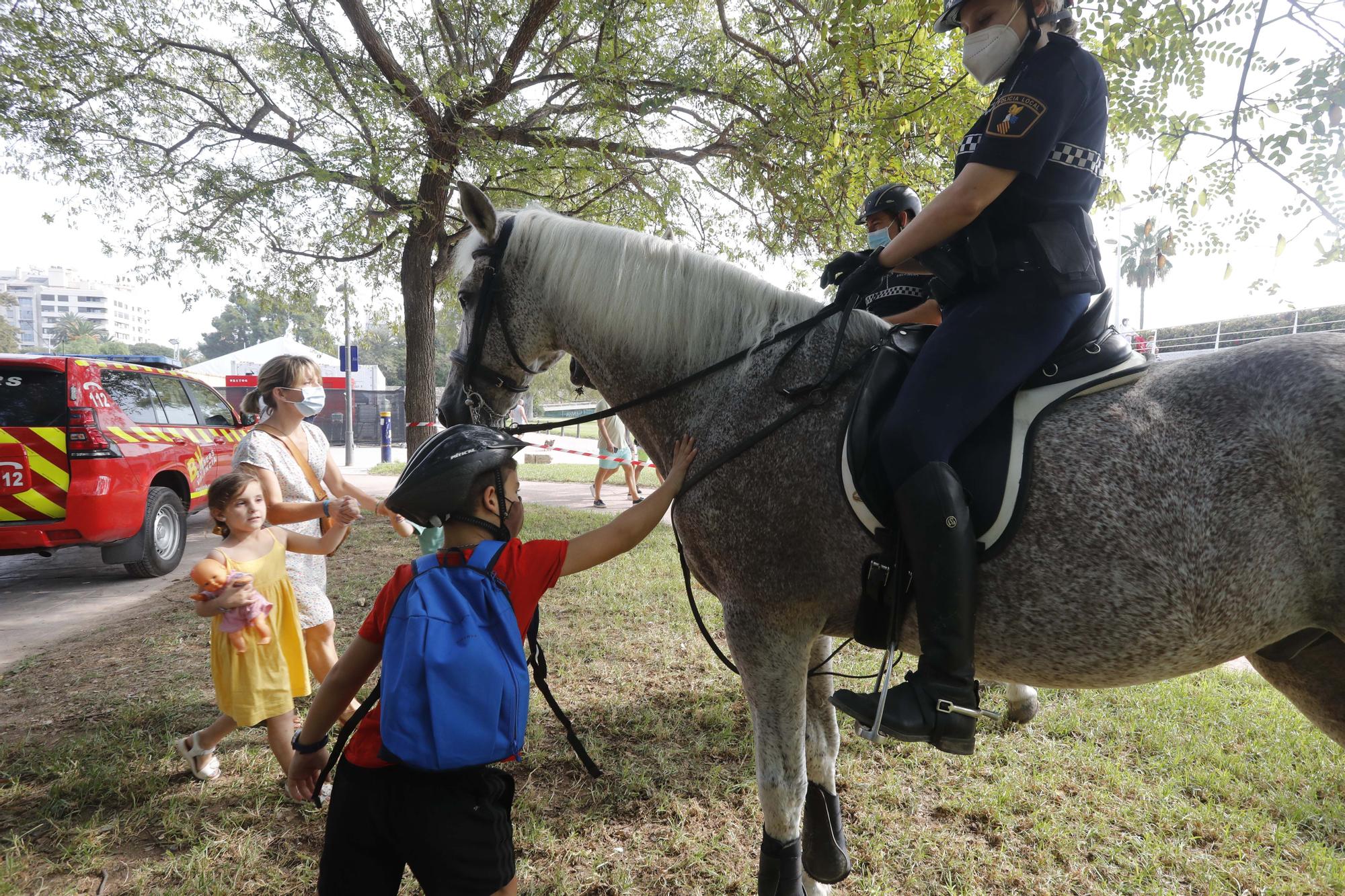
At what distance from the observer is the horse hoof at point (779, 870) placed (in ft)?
7.20

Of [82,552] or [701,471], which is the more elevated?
[701,471]

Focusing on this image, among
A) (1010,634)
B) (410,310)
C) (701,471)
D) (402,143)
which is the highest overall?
(402,143)

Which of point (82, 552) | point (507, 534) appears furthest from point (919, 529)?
point (82, 552)

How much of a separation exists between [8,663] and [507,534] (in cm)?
575

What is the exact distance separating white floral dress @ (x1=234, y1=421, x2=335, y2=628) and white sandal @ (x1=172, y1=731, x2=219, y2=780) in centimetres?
72

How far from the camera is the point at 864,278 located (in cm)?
198

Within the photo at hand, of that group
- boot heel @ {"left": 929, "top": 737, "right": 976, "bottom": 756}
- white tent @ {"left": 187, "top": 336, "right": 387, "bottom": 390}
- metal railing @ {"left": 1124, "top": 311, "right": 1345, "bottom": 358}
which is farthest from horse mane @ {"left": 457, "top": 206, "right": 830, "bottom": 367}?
white tent @ {"left": 187, "top": 336, "right": 387, "bottom": 390}

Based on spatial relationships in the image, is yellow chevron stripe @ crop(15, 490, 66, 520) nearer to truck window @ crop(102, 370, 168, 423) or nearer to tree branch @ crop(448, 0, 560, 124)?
truck window @ crop(102, 370, 168, 423)

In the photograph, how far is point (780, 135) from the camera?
21.6ft

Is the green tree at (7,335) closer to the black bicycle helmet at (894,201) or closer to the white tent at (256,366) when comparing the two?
the white tent at (256,366)

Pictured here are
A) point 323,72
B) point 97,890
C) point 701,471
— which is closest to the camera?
point 701,471

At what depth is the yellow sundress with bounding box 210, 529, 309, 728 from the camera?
2.89 metres

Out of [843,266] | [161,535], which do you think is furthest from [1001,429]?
[161,535]

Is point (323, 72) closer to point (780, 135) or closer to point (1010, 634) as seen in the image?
point (780, 135)
